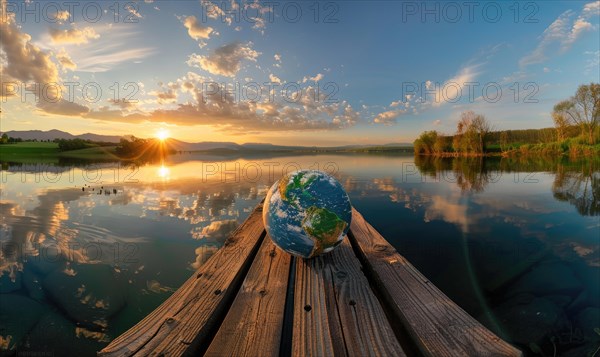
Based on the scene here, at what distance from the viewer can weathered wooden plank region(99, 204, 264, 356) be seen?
1.80 meters

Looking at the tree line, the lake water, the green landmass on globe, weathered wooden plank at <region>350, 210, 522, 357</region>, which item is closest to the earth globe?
the green landmass on globe

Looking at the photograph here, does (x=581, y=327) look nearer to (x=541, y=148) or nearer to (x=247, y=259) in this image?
(x=247, y=259)

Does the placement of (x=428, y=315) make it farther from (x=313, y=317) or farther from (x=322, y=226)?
(x=322, y=226)

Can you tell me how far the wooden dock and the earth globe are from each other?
265 mm

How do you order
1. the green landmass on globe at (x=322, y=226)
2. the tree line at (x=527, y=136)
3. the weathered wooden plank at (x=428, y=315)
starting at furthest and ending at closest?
the tree line at (x=527, y=136) → the green landmass on globe at (x=322, y=226) → the weathered wooden plank at (x=428, y=315)

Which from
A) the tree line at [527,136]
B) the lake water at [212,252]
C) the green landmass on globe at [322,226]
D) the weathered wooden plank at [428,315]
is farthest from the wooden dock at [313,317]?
the tree line at [527,136]

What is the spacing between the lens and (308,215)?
10.6 feet

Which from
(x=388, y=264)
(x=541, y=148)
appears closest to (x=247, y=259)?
(x=388, y=264)

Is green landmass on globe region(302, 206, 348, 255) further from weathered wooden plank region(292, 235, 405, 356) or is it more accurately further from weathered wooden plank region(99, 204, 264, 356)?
weathered wooden plank region(99, 204, 264, 356)

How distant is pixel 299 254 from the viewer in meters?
3.26

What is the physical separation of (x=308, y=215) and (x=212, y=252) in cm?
498

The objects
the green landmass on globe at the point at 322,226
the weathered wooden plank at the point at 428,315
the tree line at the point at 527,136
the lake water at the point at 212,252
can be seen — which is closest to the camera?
the weathered wooden plank at the point at 428,315

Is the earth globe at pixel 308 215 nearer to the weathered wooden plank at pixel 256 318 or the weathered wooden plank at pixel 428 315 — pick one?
the weathered wooden plank at pixel 256 318

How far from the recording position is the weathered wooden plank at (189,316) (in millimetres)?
1801
